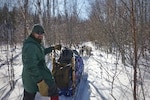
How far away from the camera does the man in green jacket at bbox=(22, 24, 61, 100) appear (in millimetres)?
3814

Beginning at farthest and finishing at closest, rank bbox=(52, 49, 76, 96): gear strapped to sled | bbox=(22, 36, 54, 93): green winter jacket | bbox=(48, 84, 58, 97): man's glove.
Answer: bbox=(52, 49, 76, 96): gear strapped to sled, bbox=(48, 84, 58, 97): man's glove, bbox=(22, 36, 54, 93): green winter jacket

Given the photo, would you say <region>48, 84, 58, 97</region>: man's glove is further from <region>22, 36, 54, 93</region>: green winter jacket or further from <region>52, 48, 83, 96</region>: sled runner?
<region>52, 48, 83, 96</region>: sled runner

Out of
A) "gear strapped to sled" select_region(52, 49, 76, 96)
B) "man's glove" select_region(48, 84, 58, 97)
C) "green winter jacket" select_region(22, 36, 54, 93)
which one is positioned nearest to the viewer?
"green winter jacket" select_region(22, 36, 54, 93)

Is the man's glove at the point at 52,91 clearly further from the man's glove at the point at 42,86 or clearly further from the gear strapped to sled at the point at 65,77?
the gear strapped to sled at the point at 65,77

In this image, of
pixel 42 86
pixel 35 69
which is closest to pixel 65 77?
pixel 42 86

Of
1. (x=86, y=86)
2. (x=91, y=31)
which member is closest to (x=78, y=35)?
(x=91, y=31)

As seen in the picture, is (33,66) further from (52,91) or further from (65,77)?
(65,77)

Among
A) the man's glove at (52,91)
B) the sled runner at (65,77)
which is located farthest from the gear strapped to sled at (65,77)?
the man's glove at (52,91)

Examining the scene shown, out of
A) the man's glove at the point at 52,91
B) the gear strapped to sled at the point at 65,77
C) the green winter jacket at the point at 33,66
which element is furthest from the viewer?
the gear strapped to sled at the point at 65,77

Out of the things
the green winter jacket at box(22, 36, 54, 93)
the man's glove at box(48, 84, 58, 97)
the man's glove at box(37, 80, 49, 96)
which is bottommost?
the man's glove at box(48, 84, 58, 97)

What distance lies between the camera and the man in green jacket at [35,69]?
12.5 ft

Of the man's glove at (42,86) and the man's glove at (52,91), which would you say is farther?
the man's glove at (52,91)

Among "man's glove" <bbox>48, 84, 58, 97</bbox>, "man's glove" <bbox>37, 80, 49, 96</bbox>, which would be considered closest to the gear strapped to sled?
"man's glove" <bbox>48, 84, 58, 97</bbox>

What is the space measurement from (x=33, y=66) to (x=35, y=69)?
0.05 m
